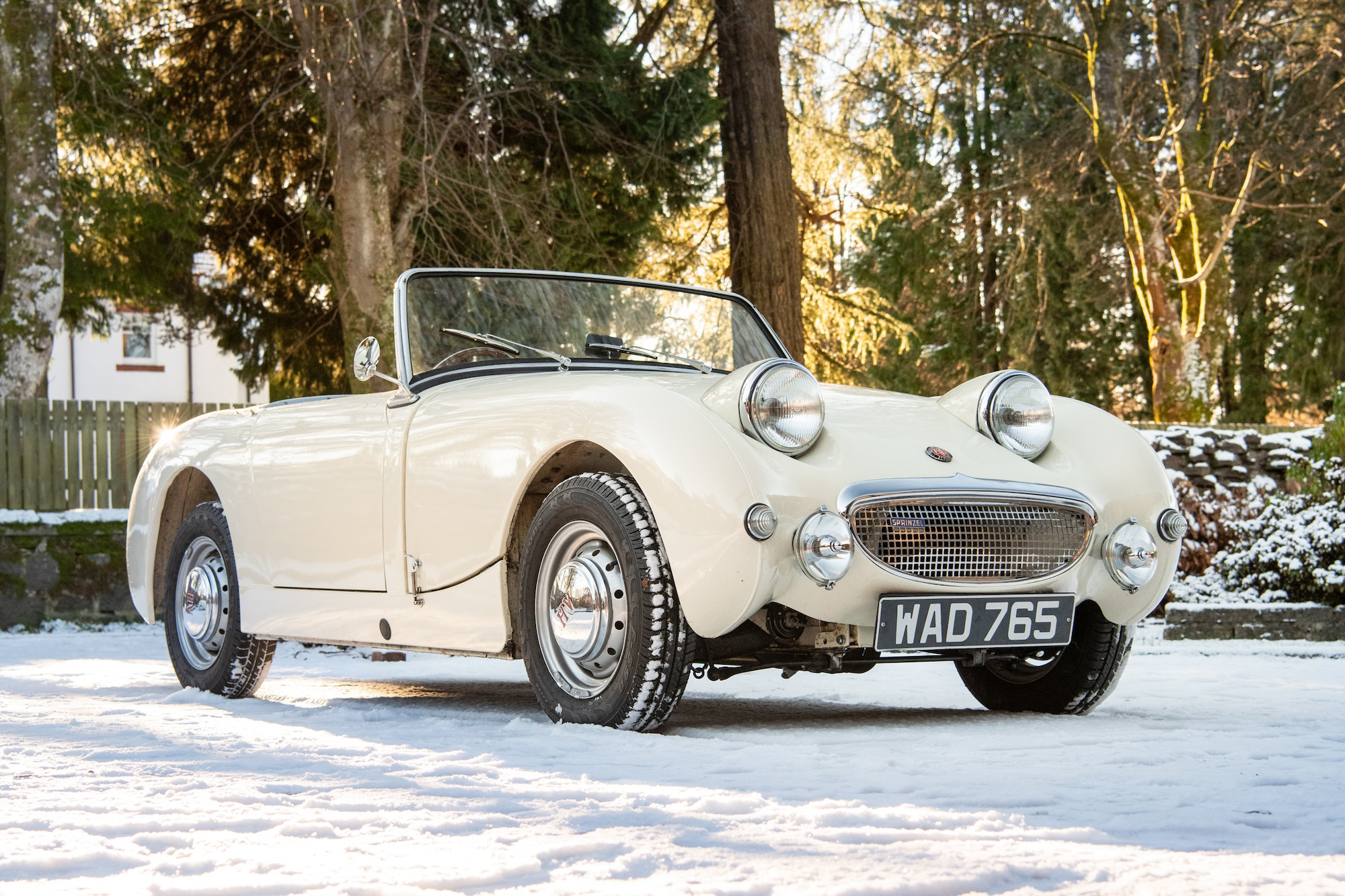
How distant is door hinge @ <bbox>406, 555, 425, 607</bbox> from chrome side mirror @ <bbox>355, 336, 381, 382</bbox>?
2.44 ft

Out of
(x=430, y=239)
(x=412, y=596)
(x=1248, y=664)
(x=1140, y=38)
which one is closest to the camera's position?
(x=412, y=596)

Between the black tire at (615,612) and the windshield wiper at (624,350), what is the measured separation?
3.81 ft

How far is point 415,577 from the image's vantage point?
5.00 meters

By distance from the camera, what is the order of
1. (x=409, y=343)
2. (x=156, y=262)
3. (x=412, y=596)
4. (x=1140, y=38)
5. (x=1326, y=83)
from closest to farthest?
1. (x=412, y=596)
2. (x=409, y=343)
3. (x=156, y=262)
4. (x=1326, y=83)
5. (x=1140, y=38)

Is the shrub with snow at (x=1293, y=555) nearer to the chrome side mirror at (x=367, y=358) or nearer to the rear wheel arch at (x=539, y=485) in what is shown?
the rear wheel arch at (x=539, y=485)

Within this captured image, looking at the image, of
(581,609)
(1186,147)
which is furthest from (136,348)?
(581,609)

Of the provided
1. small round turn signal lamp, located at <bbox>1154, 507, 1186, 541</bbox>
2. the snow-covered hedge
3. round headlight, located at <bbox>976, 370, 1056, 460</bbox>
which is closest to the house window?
A: the snow-covered hedge

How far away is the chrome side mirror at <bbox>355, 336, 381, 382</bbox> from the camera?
5387 millimetres

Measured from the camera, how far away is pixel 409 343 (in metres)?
5.59

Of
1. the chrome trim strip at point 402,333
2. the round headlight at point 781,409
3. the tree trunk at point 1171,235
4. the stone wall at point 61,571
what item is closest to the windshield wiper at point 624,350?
the chrome trim strip at point 402,333

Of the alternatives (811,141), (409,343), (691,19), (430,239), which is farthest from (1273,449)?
(409,343)

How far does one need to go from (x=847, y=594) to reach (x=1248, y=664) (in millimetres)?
3805

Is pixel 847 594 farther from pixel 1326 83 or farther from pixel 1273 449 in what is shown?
pixel 1326 83

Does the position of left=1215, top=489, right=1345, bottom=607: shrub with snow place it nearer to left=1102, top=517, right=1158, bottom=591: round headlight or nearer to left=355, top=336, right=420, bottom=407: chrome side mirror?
left=1102, top=517, right=1158, bottom=591: round headlight
